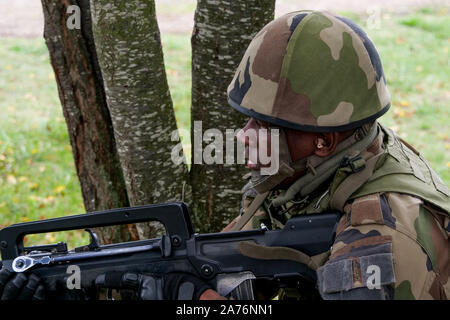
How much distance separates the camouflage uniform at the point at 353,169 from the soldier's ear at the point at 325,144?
6 cm

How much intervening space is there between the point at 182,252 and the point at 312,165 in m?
0.61

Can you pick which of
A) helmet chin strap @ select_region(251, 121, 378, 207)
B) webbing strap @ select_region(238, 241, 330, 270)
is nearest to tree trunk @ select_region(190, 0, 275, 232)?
helmet chin strap @ select_region(251, 121, 378, 207)

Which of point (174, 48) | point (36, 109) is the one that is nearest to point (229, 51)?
point (36, 109)

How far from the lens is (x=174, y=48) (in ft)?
29.5

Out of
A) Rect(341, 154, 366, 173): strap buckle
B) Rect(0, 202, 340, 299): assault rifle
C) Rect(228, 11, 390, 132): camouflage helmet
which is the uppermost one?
Rect(228, 11, 390, 132): camouflage helmet

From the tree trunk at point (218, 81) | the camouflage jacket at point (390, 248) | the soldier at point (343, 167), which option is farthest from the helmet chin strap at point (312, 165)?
the tree trunk at point (218, 81)

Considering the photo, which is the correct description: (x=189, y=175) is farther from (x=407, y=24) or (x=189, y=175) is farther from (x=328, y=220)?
(x=407, y=24)

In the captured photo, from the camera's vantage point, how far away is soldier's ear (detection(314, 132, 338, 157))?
6.88ft

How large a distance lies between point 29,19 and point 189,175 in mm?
8896

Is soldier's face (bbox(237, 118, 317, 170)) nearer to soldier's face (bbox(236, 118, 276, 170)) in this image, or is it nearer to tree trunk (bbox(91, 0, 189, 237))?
soldier's face (bbox(236, 118, 276, 170))

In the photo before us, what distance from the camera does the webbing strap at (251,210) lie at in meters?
2.38

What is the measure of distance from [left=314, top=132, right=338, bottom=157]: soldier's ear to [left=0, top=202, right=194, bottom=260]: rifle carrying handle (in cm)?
57

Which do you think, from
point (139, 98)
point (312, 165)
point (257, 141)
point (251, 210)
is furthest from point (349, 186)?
point (139, 98)

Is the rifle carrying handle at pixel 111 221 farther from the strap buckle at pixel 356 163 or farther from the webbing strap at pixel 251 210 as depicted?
the strap buckle at pixel 356 163
